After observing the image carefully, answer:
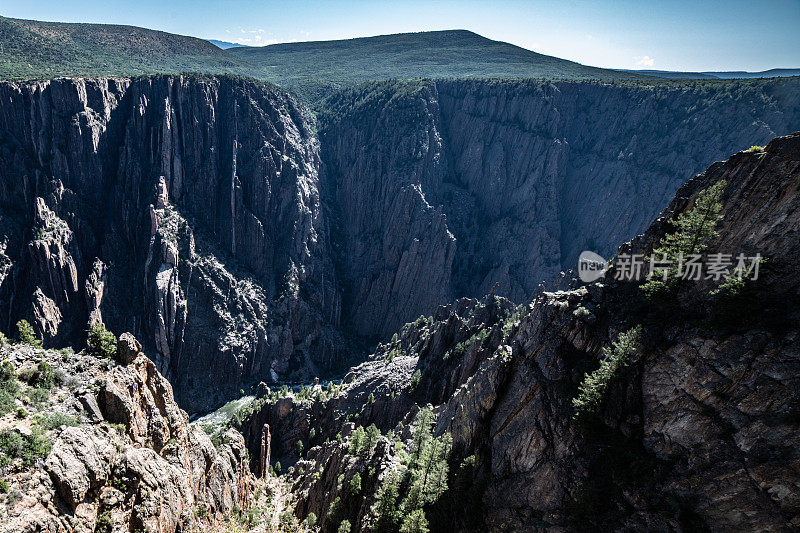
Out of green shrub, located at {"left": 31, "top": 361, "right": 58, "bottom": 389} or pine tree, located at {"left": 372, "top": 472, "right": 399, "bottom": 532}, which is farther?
pine tree, located at {"left": 372, "top": 472, "right": 399, "bottom": 532}

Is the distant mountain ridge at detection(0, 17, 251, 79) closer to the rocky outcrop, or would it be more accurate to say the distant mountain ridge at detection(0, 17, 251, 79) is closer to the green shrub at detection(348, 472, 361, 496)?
the rocky outcrop

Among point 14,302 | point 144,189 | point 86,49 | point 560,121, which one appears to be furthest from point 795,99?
point 86,49

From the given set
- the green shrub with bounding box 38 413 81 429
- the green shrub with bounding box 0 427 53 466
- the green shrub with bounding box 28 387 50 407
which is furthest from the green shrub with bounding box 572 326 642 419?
the green shrub with bounding box 28 387 50 407

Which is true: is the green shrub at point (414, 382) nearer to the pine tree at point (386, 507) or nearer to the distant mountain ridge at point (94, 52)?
the pine tree at point (386, 507)

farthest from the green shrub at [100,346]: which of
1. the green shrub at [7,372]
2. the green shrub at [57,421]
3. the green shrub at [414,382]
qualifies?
the green shrub at [414,382]

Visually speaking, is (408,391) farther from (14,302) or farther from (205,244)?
(14,302)
